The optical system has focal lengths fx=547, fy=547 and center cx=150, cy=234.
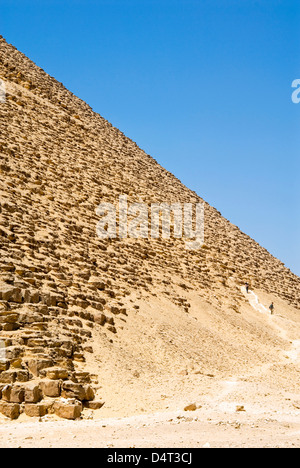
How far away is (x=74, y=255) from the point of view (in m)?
16.6

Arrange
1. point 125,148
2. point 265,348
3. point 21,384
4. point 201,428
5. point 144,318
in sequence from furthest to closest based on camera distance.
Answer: point 125,148, point 265,348, point 144,318, point 21,384, point 201,428

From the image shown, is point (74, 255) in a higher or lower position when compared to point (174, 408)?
higher

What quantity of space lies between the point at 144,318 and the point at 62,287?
9.32 ft

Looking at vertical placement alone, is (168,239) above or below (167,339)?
above

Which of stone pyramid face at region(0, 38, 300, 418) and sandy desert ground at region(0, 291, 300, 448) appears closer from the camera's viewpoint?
sandy desert ground at region(0, 291, 300, 448)

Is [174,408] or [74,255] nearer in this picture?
[174,408]

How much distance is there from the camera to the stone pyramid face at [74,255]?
409 inches

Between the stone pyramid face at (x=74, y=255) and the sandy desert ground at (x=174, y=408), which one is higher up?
the stone pyramid face at (x=74, y=255)

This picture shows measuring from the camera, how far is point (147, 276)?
62.9ft

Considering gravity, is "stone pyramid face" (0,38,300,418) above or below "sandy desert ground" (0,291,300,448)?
A: above

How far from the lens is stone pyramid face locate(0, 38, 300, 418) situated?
10.4 meters

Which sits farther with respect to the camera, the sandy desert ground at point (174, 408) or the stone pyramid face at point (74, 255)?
the stone pyramid face at point (74, 255)
